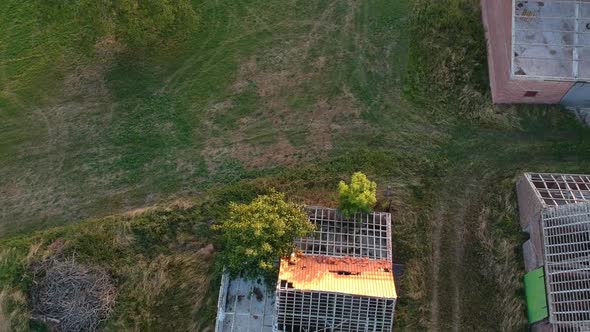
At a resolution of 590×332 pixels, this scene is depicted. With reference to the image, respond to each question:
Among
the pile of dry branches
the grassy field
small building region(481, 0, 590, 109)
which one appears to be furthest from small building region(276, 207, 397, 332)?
small building region(481, 0, 590, 109)

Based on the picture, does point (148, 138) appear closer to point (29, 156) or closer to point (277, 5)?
point (29, 156)

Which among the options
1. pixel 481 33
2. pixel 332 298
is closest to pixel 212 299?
pixel 332 298

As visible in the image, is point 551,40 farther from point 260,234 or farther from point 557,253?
point 260,234

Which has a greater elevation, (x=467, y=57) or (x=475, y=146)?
(x=467, y=57)

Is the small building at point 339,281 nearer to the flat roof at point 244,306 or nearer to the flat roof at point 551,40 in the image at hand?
the flat roof at point 244,306

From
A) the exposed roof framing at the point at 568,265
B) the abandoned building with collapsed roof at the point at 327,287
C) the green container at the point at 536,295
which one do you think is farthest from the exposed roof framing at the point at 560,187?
the abandoned building with collapsed roof at the point at 327,287

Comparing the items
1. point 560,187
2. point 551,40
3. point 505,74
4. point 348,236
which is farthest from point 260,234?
point 551,40
